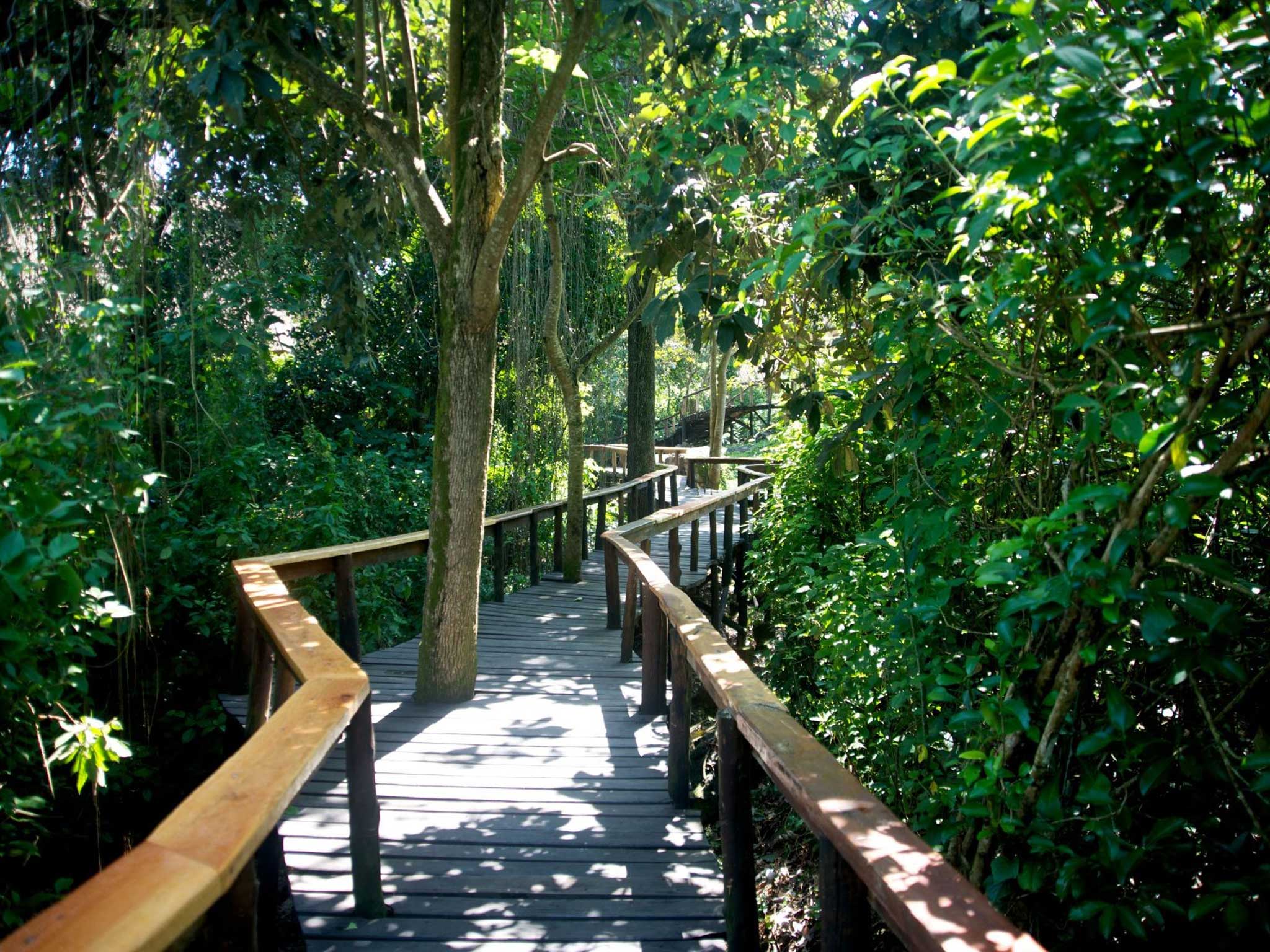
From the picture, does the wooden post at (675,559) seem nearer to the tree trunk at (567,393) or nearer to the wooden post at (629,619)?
the wooden post at (629,619)

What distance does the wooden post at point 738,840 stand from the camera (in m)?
2.92

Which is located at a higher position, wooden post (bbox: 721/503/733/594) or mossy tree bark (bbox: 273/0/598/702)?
mossy tree bark (bbox: 273/0/598/702)

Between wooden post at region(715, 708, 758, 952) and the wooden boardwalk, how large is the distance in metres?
0.27

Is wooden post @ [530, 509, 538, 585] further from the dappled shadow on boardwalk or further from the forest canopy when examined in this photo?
A: the dappled shadow on boardwalk

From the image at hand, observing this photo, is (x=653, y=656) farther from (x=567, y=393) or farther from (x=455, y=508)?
(x=567, y=393)

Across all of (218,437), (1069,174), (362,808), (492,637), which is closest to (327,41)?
(218,437)

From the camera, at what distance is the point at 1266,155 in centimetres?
184

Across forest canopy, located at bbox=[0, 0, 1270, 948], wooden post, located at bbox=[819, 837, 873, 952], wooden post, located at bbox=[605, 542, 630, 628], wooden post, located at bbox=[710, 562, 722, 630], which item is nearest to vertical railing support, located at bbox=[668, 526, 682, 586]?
wooden post, located at bbox=[605, 542, 630, 628]

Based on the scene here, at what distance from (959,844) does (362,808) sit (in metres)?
1.87

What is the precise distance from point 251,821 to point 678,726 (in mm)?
2598

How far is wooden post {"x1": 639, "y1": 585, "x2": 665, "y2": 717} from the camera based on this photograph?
5168mm

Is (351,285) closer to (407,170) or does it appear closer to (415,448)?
(407,170)

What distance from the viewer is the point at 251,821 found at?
1.85m

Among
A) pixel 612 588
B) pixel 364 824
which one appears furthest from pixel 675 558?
pixel 364 824
